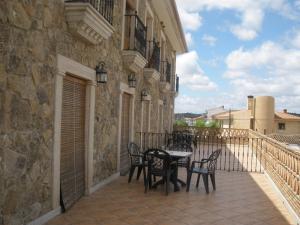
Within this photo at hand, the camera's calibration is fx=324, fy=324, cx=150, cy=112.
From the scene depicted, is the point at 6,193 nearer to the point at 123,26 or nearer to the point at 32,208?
the point at 32,208

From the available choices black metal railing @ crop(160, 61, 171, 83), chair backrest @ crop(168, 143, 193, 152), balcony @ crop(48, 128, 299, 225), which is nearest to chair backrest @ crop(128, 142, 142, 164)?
balcony @ crop(48, 128, 299, 225)

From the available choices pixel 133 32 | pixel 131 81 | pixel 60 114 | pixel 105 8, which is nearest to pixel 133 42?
pixel 133 32

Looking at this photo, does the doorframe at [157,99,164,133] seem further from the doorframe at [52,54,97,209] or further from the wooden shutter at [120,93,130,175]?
the doorframe at [52,54,97,209]

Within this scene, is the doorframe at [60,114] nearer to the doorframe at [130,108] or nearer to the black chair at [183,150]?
the doorframe at [130,108]

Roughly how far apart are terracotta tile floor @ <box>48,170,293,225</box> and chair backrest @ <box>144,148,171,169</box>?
0.54 metres

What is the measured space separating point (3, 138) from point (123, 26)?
4794mm

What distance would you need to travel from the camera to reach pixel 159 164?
611 cm

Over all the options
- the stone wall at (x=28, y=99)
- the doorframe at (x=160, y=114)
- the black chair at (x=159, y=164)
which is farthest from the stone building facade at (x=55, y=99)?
the doorframe at (x=160, y=114)

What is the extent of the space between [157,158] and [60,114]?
230cm

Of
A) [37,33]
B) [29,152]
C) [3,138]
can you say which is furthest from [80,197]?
[37,33]

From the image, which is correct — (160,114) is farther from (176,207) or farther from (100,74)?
(176,207)

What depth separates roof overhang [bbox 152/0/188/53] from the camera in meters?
10.7

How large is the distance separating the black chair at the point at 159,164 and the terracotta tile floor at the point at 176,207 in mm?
296

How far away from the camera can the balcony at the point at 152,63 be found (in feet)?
31.7
